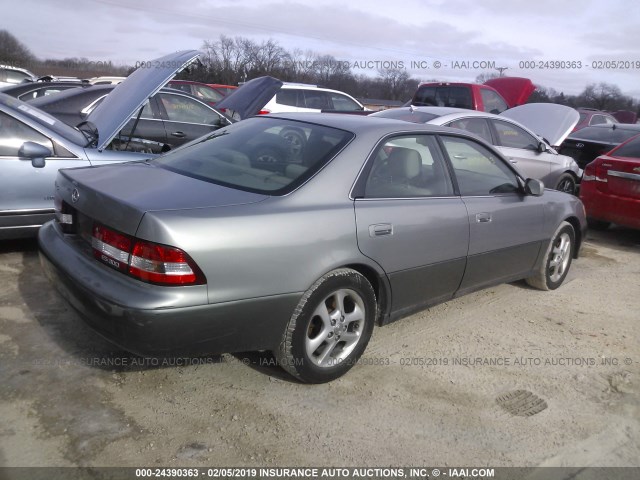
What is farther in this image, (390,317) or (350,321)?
(390,317)

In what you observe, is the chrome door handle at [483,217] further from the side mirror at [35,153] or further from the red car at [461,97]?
the red car at [461,97]

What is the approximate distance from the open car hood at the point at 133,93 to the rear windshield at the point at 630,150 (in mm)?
5332

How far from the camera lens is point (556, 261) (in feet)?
16.1

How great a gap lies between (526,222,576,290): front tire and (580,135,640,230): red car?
1.83 meters

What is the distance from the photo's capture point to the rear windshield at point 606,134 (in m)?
9.45

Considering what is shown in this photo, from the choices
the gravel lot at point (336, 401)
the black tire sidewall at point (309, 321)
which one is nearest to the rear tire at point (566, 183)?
the gravel lot at point (336, 401)

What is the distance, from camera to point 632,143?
6945mm

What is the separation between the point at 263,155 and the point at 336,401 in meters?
1.50

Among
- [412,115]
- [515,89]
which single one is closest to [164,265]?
[412,115]

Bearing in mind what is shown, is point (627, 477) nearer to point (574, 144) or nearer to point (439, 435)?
point (439, 435)

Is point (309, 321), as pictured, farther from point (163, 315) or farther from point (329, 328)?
point (163, 315)

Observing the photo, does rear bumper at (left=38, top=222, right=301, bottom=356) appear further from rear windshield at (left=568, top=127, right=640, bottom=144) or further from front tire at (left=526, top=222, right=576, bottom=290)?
rear windshield at (left=568, top=127, right=640, bottom=144)

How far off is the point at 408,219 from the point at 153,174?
1.53 m

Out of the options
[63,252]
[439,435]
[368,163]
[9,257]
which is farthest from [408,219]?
[9,257]
